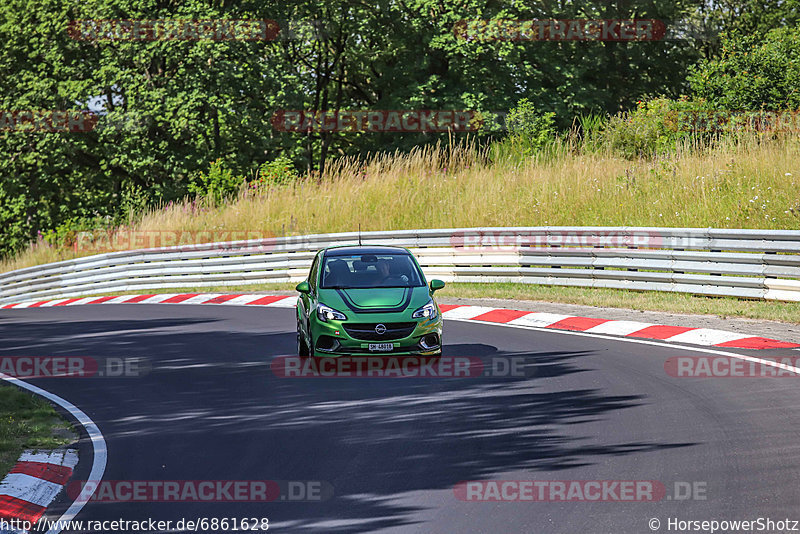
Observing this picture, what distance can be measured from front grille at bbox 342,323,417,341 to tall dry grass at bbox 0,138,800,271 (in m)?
9.71

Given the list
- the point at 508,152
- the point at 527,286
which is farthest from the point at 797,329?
the point at 508,152

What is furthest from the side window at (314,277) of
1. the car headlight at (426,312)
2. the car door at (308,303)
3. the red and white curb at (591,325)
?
the red and white curb at (591,325)

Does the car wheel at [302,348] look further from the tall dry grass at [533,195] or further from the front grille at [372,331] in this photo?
the tall dry grass at [533,195]

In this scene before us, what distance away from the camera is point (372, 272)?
47.2 feet

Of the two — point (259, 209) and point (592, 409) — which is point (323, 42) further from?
point (592, 409)

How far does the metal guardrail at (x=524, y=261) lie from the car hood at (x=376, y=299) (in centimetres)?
647

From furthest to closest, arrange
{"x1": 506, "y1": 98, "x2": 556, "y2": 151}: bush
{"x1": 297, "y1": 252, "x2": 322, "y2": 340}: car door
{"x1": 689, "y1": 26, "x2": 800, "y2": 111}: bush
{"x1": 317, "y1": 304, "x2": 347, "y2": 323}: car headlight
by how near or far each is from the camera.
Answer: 1. {"x1": 506, "y1": 98, "x2": 556, "y2": 151}: bush
2. {"x1": 689, "y1": 26, "x2": 800, "y2": 111}: bush
3. {"x1": 297, "y1": 252, "x2": 322, "y2": 340}: car door
4. {"x1": 317, "y1": 304, "x2": 347, "y2": 323}: car headlight

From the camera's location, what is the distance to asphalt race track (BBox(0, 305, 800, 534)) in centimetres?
677

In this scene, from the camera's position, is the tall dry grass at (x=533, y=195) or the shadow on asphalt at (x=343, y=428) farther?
the tall dry grass at (x=533, y=195)

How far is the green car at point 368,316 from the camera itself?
42.4 feet

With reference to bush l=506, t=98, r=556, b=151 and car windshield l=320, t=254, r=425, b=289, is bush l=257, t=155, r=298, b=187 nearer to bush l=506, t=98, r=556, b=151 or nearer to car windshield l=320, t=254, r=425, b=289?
bush l=506, t=98, r=556, b=151

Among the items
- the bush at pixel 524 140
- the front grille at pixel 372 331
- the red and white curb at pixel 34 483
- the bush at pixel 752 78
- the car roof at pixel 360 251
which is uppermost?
the bush at pixel 752 78

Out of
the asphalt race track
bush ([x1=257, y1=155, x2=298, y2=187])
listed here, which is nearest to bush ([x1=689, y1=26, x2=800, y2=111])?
bush ([x1=257, y1=155, x2=298, y2=187])

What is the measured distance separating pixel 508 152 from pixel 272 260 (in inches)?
294
